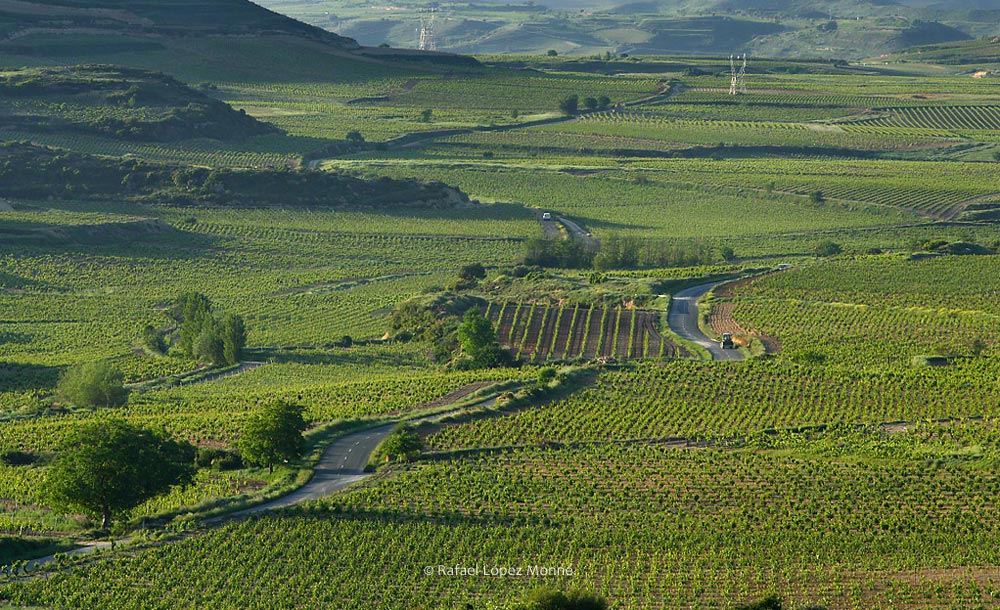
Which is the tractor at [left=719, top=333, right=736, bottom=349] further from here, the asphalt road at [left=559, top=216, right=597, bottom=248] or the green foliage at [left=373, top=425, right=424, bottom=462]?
the asphalt road at [left=559, top=216, right=597, bottom=248]

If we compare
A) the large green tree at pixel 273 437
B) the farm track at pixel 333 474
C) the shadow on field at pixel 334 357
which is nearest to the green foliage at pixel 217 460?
the large green tree at pixel 273 437

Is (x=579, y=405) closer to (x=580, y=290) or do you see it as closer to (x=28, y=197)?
(x=580, y=290)

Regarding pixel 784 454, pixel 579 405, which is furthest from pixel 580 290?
pixel 784 454

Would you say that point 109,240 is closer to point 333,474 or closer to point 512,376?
point 512,376

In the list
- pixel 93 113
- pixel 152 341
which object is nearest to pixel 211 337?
pixel 152 341

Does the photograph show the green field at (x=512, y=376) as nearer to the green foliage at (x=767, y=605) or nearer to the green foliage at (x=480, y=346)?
the green foliage at (x=480, y=346)

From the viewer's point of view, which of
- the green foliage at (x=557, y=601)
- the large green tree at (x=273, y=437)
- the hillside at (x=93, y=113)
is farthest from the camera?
the hillside at (x=93, y=113)
